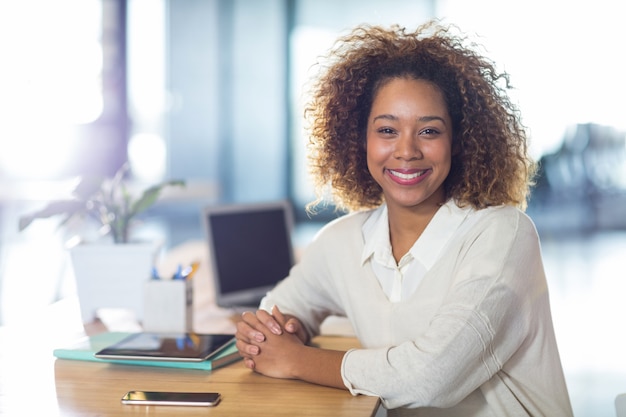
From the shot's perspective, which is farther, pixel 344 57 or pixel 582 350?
pixel 582 350

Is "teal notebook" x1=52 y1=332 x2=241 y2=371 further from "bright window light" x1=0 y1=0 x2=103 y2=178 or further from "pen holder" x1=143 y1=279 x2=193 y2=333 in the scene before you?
"bright window light" x1=0 y1=0 x2=103 y2=178

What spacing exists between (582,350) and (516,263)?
270cm

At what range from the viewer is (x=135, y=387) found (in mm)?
1438

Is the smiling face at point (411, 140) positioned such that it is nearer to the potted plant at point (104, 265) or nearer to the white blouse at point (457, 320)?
the white blouse at point (457, 320)

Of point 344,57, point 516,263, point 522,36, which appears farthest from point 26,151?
point 516,263

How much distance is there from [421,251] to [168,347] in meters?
0.55

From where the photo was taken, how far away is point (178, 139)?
891 cm

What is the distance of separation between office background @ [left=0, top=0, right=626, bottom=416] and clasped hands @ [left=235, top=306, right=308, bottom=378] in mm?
5551

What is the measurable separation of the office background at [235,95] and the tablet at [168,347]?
17.7ft

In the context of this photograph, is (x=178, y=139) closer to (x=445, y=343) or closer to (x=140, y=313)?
(x=140, y=313)

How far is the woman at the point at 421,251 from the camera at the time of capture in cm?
138

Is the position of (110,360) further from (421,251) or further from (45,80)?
(45,80)

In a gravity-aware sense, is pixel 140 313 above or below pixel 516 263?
below

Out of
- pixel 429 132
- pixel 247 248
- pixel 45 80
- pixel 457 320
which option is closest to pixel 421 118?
pixel 429 132
